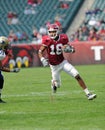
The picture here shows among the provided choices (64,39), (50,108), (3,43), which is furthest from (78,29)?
(50,108)

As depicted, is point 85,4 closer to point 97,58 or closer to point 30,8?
point 30,8

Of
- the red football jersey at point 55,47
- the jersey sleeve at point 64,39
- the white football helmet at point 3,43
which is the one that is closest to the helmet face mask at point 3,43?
the white football helmet at point 3,43

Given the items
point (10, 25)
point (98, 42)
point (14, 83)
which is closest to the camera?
point (14, 83)

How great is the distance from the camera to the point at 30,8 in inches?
1161

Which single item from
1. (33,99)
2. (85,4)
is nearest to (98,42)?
(85,4)

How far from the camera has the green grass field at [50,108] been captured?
24.3ft

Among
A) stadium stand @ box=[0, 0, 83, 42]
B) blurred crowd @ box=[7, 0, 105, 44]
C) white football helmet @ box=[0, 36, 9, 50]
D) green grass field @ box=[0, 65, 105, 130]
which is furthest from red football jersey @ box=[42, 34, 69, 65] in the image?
stadium stand @ box=[0, 0, 83, 42]

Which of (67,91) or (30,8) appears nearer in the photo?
(67,91)

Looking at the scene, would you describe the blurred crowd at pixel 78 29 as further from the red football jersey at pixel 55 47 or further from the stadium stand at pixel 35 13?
the red football jersey at pixel 55 47

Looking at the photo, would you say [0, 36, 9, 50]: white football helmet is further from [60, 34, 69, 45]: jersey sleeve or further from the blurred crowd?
the blurred crowd

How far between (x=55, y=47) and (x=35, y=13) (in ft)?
61.9

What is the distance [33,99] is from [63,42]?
127 cm

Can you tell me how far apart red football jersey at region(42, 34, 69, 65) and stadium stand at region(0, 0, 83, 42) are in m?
17.0

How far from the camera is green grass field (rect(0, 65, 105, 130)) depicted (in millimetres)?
7422
